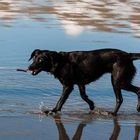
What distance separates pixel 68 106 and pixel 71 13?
36.3 feet

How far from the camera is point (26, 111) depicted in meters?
8.52

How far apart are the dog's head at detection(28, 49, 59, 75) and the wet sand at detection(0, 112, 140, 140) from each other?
0.73 m

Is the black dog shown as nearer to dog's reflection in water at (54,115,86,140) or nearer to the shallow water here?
the shallow water

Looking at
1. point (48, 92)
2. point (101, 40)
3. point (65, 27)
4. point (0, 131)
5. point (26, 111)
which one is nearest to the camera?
point (0, 131)

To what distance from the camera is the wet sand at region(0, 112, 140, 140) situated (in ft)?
23.9

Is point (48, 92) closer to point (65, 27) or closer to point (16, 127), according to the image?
point (16, 127)

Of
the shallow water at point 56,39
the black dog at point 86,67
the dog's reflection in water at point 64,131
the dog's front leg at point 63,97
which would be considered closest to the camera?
the dog's reflection in water at point 64,131

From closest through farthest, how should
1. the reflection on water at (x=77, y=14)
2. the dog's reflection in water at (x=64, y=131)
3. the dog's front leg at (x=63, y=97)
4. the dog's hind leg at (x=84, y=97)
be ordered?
the dog's reflection in water at (x=64, y=131), the dog's front leg at (x=63, y=97), the dog's hind leg at (x=84, y=97), the reflection on water at (x=77, y=14)

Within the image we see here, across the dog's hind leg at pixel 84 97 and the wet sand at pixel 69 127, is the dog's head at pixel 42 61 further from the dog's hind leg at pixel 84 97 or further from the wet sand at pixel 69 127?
the wet sand at pixel 69 127

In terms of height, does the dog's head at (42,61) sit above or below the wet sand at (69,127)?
above

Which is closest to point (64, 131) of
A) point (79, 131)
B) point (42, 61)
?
point (79, 131)

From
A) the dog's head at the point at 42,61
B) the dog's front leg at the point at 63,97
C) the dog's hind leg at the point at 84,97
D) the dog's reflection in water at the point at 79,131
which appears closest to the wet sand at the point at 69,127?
the dog's reflection in water at the point at 79,131

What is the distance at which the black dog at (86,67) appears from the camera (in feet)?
28.9

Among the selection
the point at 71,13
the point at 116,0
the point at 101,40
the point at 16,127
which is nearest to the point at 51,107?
the point at 16,127
